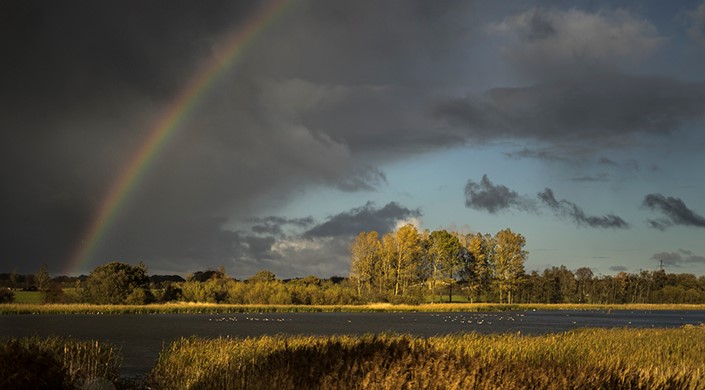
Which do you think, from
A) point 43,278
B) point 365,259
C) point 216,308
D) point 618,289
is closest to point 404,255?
point 365,259

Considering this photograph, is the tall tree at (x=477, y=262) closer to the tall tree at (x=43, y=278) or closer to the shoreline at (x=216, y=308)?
the shoreline at (x=216, y=308)

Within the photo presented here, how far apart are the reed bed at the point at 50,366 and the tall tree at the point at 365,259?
86.3m

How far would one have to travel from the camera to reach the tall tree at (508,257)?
4616 inches

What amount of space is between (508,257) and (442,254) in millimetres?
13834

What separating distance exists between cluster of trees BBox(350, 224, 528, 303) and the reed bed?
86967 millimetres

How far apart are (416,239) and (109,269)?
4575 centimetres

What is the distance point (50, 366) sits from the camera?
61.6 ft

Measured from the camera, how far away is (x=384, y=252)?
110625 mm

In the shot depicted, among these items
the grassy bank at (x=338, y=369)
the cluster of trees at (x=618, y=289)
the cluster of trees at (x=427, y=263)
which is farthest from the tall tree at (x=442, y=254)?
the grassy bank at (x=338, y=369)

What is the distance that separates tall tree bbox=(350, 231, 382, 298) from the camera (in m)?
109

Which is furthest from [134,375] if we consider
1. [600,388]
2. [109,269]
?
[109,269]

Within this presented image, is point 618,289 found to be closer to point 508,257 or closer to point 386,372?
point 508,257

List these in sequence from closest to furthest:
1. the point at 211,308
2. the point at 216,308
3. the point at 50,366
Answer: the point at 50,366 < the point at 216,308 < the point at 211,308

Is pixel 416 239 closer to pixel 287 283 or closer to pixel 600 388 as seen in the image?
pixel 287 283
